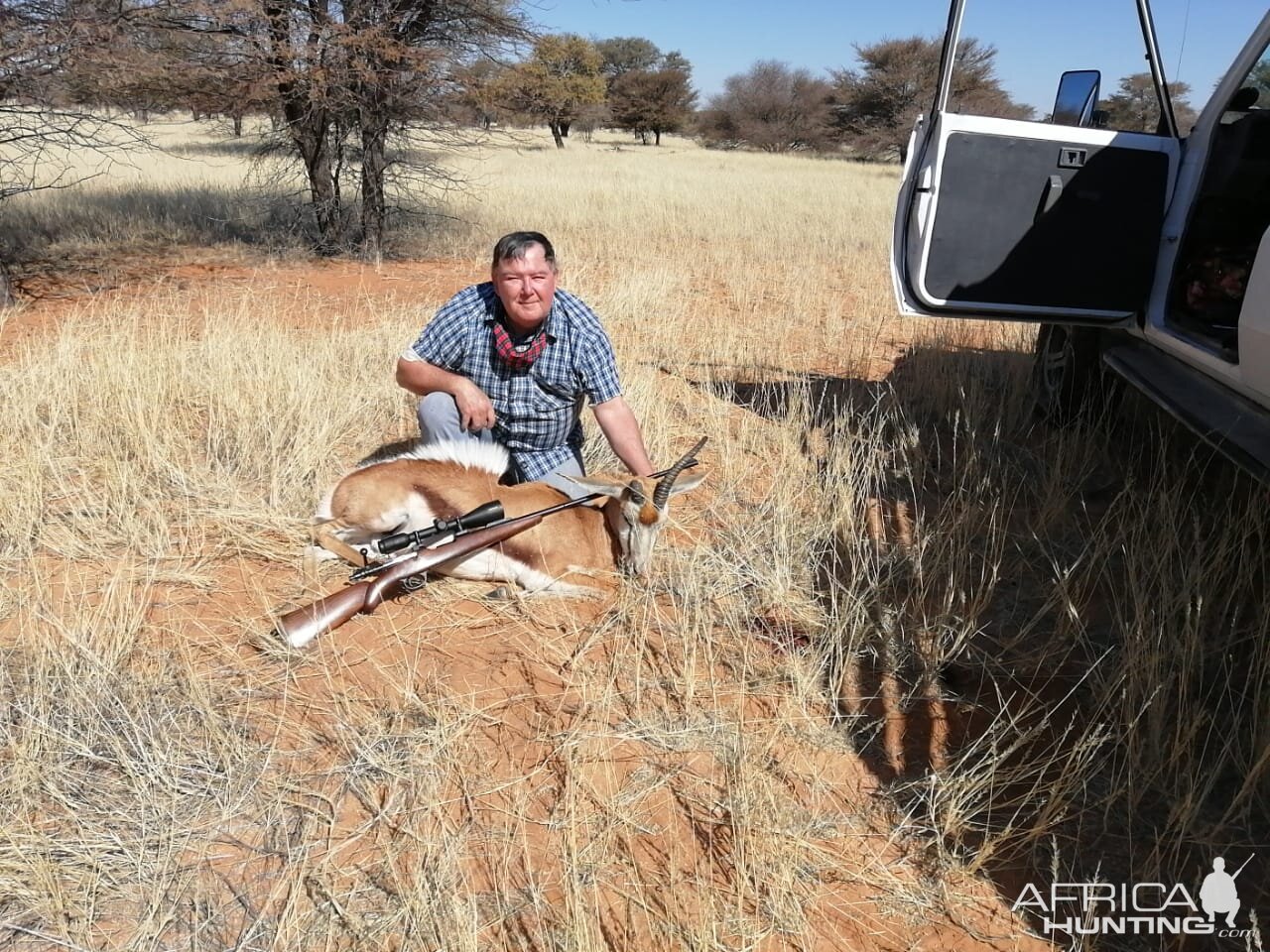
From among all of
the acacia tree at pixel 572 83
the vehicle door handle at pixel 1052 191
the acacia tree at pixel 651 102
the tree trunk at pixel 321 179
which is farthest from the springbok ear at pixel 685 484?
the acacia tree at pixel 651 102

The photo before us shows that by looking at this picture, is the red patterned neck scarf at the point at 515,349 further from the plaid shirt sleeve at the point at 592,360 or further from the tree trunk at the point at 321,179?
the tree trunk at the point at 321,179

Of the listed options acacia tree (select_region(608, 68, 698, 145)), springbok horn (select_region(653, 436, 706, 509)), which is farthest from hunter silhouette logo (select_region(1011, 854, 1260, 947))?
acacia tree (select_region(608, 68, 698, 145))

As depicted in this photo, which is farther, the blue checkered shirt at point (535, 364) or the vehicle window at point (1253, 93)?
the vehicle window at point (1253, 93)

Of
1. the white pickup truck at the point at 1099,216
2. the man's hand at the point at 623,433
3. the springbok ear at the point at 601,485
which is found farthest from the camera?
the white pickup truck at the point at 1099,216

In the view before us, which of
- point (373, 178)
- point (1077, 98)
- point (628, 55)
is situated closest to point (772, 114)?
point (628, 55)

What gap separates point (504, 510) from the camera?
148 inches

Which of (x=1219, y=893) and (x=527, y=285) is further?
(x=527, y=285)

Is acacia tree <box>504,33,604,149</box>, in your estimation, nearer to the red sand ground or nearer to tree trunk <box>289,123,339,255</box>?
tree trunk <box>289,123,339,255</box>

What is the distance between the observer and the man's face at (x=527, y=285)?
3.84 meters

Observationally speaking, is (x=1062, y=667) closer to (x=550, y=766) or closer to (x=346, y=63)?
(x=550, y=766)

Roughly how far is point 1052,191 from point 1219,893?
11.8ft

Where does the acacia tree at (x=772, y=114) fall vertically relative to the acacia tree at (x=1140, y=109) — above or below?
above

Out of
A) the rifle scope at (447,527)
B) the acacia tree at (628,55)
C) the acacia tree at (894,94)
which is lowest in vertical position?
the rifle scope at (447,527)

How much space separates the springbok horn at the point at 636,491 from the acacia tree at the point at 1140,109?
12.5 ft
